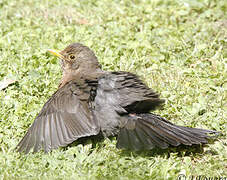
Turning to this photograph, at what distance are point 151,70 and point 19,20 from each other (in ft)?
10.5

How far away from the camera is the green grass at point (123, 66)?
195 inches

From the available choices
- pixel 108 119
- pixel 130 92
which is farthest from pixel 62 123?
pixel 130 92

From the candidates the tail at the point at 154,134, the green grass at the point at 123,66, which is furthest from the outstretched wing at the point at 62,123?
the tail at the point at 154,134

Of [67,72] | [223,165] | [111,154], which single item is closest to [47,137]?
[111,154]

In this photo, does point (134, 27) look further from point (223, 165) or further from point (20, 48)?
point (223, 165)

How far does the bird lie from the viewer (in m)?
5.15

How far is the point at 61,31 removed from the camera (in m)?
8.25

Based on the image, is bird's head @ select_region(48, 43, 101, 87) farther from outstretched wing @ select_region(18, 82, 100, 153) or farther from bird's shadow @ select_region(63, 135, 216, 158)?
bird's shadow @ select_region(63, 135, 216, 158)

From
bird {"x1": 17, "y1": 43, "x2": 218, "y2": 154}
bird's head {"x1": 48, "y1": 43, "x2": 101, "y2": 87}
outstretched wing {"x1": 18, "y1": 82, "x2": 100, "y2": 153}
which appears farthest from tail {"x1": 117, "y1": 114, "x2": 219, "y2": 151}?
bird's head {"x1": 48, "y1": 43, "x2": 101, "y2": 87}

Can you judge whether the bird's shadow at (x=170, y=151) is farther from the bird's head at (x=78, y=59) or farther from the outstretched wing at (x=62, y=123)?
the bird's head at (x=78, y=59)

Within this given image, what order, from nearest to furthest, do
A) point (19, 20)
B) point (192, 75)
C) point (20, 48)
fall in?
point (192, 75), point (20, 48), point (19, 20)

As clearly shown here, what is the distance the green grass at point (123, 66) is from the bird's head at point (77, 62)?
34 centimetres

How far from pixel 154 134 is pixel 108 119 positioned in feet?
2.39

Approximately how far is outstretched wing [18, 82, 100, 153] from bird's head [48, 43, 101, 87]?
92cm
